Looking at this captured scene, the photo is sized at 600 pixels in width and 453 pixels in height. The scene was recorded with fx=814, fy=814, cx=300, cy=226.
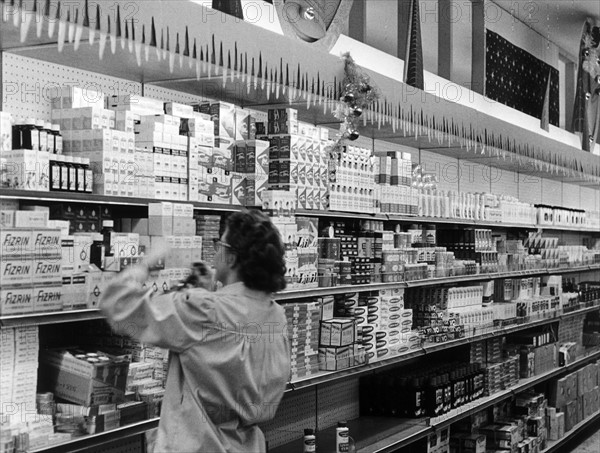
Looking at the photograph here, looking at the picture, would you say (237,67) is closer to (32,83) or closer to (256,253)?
(32,83)

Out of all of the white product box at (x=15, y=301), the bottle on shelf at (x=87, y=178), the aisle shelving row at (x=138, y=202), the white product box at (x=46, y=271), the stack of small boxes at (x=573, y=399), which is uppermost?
the bottle on shelf at (x=87, y=178)

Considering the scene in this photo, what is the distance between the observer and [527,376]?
7.40 metres

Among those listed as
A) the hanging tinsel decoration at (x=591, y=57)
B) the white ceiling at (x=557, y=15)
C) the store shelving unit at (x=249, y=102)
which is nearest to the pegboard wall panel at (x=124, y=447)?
the store shelving unit at (x=249, y=102)

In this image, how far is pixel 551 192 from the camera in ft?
32.4

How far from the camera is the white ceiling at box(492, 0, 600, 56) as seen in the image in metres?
8.24

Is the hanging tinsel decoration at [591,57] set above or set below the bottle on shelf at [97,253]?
above

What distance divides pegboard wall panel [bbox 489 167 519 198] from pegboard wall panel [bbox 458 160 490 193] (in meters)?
0.03

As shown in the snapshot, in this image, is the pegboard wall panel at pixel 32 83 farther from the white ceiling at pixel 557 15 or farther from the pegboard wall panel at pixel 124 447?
the white ceiling at pixel 557 15

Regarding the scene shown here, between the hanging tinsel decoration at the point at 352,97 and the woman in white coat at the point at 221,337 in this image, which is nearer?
the woman in white coat at the point at 221,337

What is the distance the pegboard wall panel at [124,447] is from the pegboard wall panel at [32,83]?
149 cm

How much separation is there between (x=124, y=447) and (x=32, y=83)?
5.72 ft

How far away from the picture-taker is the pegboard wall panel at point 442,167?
6887 mm

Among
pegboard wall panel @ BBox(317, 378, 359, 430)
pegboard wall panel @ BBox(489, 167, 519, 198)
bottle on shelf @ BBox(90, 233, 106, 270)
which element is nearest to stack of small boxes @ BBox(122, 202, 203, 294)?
bottle on shelf @ BBox(90, 233, 106, 270)

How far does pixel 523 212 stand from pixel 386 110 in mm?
3235
